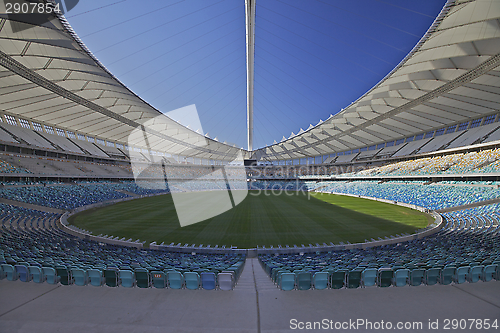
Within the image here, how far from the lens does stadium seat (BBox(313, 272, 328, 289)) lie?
5.27 m

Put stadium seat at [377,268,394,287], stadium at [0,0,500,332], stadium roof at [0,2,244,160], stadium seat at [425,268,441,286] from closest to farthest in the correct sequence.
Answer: stadium at [0,0,500,332], stadium seat at [377,268,394,287], stadium seat at [425,268,441,286], stadium roof at [0,2,244,160]

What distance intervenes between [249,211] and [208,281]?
21.6 meters

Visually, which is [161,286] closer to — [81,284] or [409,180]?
[81,284]

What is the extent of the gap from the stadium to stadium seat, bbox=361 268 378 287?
3 centimetres

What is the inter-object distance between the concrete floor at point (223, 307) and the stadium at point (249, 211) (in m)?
0.04

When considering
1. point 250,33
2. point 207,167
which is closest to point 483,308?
point 250,33

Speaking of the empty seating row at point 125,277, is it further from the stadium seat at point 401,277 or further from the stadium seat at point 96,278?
the stadium seat at point 401,277

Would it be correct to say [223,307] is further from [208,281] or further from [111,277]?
[111,277]

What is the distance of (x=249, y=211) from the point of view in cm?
2673

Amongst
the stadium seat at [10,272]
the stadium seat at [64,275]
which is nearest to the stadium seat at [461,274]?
the stadium seat at [64,275]

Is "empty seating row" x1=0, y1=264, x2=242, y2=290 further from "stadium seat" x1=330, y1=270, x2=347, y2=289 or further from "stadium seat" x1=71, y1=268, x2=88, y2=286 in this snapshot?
"stadium seat" x1=330, y1=270, x2=347, y2=289

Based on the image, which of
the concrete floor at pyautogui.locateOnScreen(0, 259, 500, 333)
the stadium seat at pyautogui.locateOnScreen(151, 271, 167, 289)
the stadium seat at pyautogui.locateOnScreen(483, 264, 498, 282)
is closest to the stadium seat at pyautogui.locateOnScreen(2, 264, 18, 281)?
the concrete floor at pyautogui.locateOnScreen(0, 259, 500, 333)

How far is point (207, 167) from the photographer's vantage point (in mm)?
80375

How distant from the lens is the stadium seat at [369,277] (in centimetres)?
538
